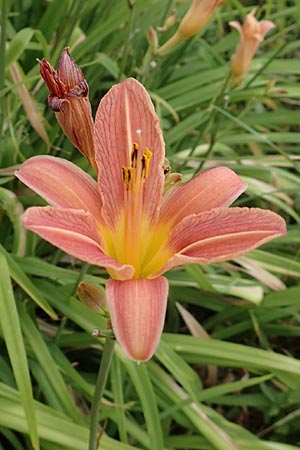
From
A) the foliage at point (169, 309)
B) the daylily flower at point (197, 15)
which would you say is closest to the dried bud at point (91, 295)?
the foliage at point (169, 309)

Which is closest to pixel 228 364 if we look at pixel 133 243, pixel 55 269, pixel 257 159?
pixel 55 269

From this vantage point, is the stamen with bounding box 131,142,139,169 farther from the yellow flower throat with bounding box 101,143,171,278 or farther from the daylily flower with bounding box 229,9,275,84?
the daylily flower with bounding box 229,9,275,84

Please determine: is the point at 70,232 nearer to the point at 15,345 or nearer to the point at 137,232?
the point at 137,232

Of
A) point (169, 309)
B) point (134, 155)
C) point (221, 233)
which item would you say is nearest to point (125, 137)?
point (134, 155)

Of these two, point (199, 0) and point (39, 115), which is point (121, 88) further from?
point (39, 115)

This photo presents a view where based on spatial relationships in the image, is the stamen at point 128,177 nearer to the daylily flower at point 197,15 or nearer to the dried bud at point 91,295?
the dried bud at point 91,295

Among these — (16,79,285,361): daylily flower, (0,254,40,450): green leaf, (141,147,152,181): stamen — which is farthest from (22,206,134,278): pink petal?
(0,254,40,450): green leaf
